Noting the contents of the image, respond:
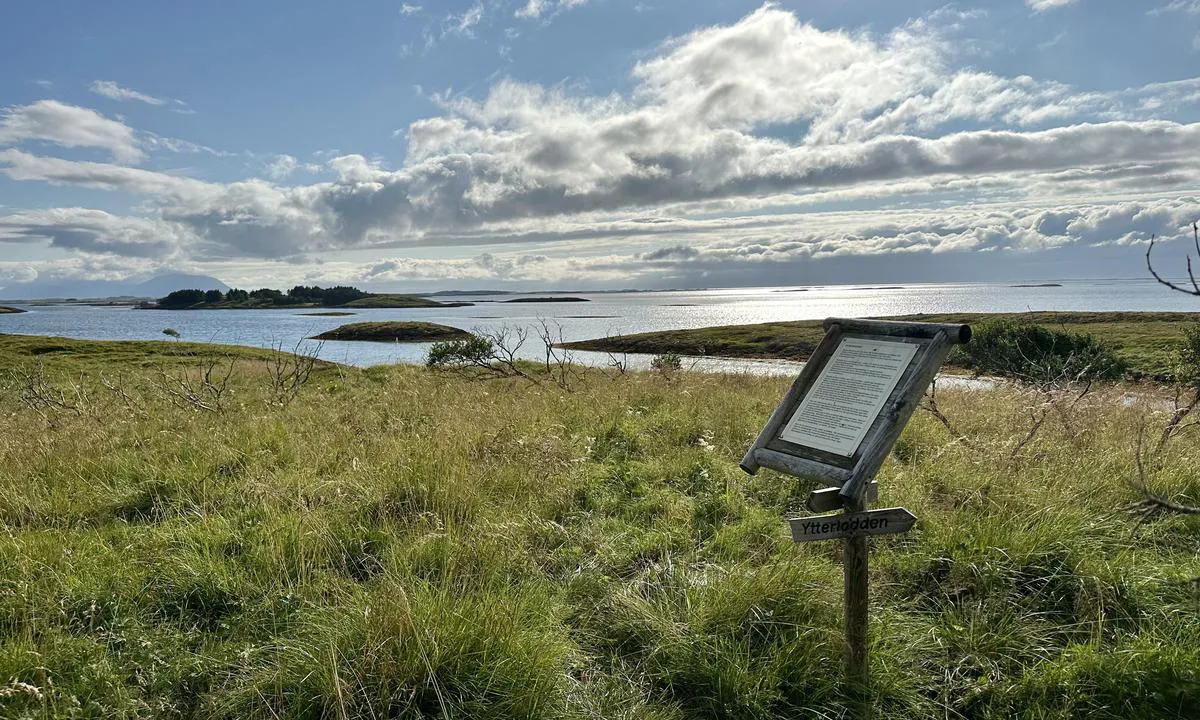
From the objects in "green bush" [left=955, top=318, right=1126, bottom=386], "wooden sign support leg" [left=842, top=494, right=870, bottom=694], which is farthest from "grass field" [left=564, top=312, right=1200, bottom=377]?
"wooden sign support leg" [left=842, top=494, right=870, bottom=694]

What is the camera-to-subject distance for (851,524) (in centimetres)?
305

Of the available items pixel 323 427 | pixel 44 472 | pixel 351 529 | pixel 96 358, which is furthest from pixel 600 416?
pixel 96 358

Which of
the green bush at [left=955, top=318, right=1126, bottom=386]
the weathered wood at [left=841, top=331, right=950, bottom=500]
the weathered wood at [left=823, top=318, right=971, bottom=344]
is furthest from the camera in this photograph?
the green bush at [left=955, top=318, right=1126, bottom=386]

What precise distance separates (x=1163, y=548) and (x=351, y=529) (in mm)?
6015

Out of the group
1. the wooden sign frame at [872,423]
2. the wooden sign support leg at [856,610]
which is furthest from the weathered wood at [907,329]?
the wooden sign support leg at [856,610]

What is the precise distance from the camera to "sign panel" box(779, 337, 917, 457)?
10.2ft

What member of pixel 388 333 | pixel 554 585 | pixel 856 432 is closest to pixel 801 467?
pixel 856 432

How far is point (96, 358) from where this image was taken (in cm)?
4191

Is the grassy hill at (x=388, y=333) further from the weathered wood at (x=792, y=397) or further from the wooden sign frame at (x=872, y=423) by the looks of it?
the wooden sign frame at (x=872, y=423)

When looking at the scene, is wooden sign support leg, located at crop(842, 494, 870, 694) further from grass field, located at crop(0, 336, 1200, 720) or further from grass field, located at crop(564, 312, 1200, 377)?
grass field, located at crop(564, 312, 1200, 377)

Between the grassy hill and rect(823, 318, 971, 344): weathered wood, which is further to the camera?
the grassy hill

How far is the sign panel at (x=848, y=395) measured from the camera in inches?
123

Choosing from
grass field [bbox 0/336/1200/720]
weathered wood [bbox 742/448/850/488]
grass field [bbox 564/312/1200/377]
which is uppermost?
weathered wood [bbox 742/448/850/488]

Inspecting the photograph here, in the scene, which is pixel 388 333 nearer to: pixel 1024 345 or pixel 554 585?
pixel 1024 345
